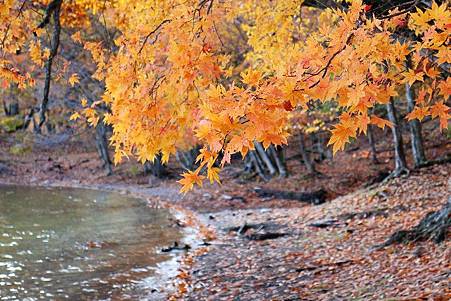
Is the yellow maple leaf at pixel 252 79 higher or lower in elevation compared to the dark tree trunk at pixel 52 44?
lower

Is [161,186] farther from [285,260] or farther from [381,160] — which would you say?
[285,260]

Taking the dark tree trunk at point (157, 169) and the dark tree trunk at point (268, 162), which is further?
the dark tree trunk at point (157, 169)

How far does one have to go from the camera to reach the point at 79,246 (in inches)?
566

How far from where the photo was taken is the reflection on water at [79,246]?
10.4 m

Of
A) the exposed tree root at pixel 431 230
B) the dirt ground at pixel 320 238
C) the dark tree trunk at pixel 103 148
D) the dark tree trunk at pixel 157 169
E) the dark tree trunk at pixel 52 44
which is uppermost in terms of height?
the dark tree trunk at pixel 52 44

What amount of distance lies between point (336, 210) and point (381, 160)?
34.0ft

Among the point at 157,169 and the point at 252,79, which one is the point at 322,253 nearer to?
the point at 252,79

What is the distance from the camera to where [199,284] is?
10.1m

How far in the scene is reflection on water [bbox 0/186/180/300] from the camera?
34.0 ft

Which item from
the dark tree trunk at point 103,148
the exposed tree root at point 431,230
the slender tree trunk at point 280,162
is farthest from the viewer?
the dark tree trunk at point 103,148

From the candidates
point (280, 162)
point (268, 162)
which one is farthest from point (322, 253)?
point (268, 162)

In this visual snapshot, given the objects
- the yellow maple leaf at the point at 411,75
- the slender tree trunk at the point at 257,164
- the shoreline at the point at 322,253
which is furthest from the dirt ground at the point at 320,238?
the yellow maple leaf at the point at 411,75

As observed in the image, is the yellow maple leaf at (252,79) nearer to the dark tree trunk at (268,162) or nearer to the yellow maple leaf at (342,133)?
the yellow maple leaf at (342,133)

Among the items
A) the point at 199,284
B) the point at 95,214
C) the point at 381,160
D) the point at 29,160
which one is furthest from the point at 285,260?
the point at 29,160
